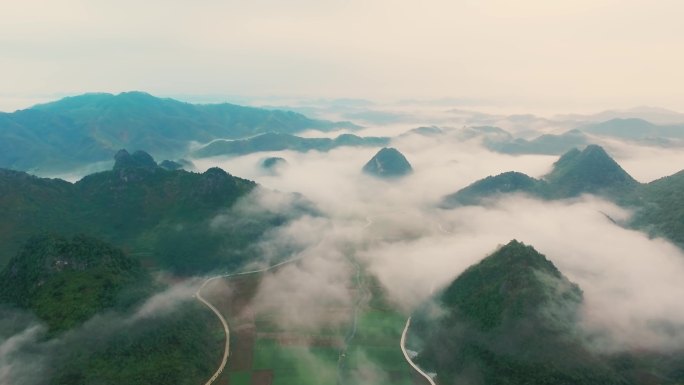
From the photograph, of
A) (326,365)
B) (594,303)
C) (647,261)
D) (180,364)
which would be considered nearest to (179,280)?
(180,364)

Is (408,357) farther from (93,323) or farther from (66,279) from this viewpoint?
(66,279)

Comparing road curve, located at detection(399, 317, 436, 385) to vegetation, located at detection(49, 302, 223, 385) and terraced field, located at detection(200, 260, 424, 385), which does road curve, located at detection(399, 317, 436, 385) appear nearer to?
terraced field, located at detection(200, 260, 424, 385)

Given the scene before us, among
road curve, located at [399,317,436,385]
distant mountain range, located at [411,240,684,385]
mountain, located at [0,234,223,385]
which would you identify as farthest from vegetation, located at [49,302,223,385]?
distant mountain range, located at [411,240,684,385]

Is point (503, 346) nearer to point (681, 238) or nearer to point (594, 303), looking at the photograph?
point (594, 303)

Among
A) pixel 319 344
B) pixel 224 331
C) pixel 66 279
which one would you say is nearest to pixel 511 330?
pixel 319 344

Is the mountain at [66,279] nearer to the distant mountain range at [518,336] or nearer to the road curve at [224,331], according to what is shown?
the road curve at [224,331]
